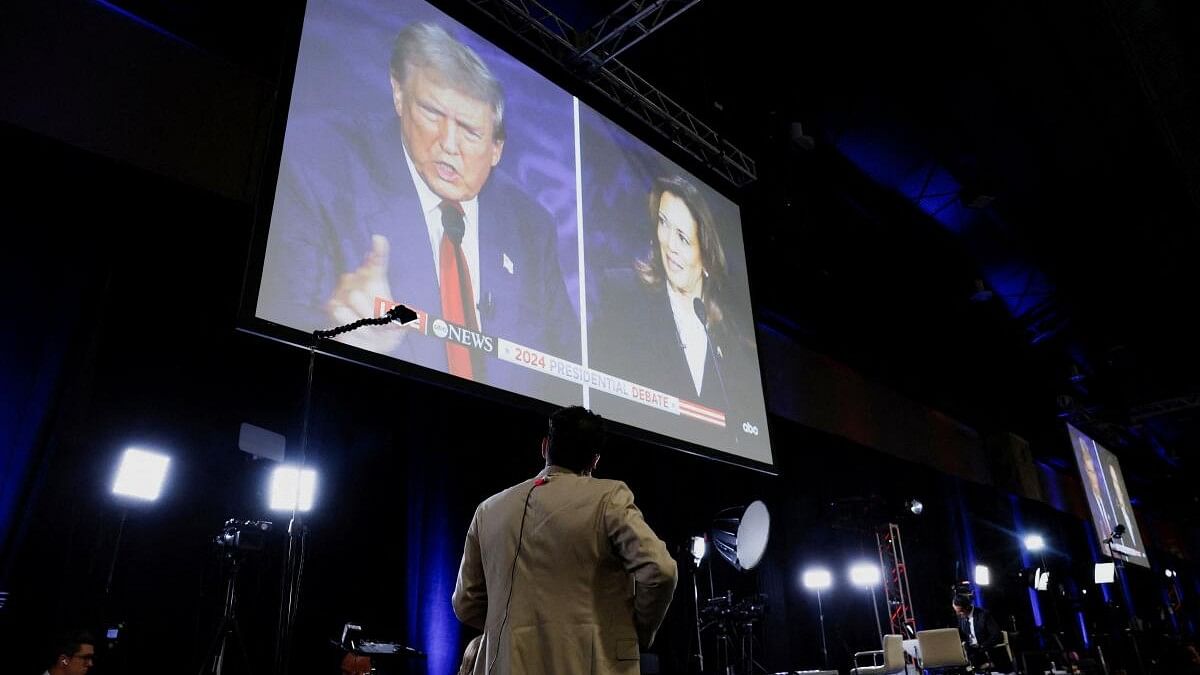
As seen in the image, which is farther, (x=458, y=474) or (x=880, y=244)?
(x=880, y=244)

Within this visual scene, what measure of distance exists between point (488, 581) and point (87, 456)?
9.96 feet

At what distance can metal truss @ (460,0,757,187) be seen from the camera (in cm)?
487

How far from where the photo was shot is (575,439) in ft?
5.94

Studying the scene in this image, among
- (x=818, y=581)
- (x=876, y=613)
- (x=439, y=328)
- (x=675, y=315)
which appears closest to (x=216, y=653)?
(x=439, y=328)

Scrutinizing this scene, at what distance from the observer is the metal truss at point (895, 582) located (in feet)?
26.9


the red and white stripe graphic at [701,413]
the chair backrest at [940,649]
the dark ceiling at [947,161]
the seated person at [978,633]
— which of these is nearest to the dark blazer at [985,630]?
the seated person at [978,633]

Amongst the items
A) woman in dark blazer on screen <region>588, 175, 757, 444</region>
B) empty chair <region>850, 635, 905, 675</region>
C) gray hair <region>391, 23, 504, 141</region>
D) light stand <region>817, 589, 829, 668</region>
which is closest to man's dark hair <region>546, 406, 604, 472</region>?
woman in dark blazer on screen <region>588, 175, 757, 444</region>

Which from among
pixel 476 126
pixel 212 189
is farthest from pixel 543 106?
pixel 212 189

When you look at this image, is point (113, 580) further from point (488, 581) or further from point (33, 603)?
point (488, 581)

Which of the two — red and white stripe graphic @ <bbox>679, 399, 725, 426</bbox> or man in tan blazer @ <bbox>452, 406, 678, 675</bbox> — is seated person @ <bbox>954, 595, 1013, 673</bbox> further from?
man in tan blazer @ <bbox>452, 406, 678, 675</bbox>

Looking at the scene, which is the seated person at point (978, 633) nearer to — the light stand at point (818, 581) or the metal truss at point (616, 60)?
the light stand at point (818, 581)

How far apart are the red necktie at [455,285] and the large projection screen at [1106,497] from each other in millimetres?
10370

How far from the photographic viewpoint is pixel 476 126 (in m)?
4.29

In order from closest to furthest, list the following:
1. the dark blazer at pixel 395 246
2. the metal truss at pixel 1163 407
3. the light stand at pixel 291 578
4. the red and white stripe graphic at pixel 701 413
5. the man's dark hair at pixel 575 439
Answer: the man's dark hair at pixel 575 439, the light stand at pixel 291 578, the dark blazer at pixel 395 246, the red and white stripe graphic at pixel 701 413, the metal truss at pixel 1163 407
